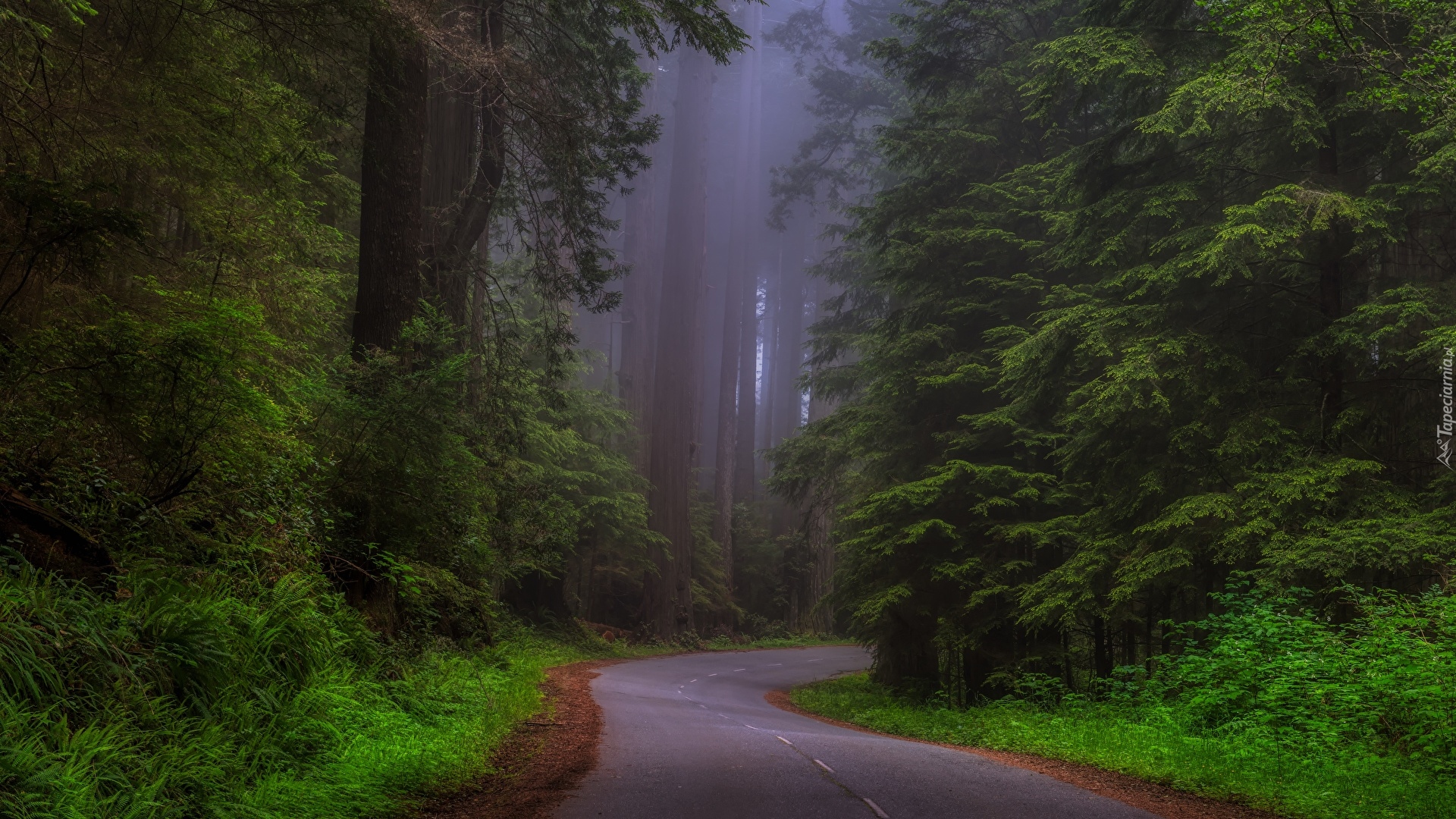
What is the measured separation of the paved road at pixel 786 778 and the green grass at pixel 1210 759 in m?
1.27

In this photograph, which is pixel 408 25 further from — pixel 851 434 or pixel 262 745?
pixel 851 434

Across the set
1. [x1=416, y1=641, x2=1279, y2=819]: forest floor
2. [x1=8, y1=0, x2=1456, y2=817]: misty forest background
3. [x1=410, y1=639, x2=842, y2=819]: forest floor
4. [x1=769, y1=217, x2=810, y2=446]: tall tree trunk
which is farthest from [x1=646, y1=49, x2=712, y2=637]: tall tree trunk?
[x1=769, y1=217, x2=810, y2=446]: tall tree trunk

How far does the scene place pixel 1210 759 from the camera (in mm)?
9102

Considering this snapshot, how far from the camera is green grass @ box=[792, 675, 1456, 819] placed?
24.1 ft

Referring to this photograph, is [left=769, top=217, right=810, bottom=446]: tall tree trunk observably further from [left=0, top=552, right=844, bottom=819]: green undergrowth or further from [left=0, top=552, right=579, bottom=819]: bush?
[left=0, top=552, right=579, bottom=819]: bush

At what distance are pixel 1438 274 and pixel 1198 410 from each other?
371 centimetres

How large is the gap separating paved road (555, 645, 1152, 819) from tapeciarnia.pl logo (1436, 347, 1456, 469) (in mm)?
6619

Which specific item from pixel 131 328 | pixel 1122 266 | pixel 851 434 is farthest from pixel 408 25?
pixel 851 434

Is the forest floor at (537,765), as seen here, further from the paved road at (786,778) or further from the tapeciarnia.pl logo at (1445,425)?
the tapeciarnia.pl logo at (1445,425)

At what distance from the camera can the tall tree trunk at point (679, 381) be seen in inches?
1222

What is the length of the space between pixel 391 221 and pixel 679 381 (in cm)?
2072

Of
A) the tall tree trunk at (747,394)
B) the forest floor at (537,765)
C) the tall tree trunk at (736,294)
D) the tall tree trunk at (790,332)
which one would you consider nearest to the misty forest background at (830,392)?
the forest floor at (537,765)

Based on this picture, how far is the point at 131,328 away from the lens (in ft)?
21.2

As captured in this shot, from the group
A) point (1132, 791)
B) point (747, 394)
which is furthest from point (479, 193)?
point (747, 394)
